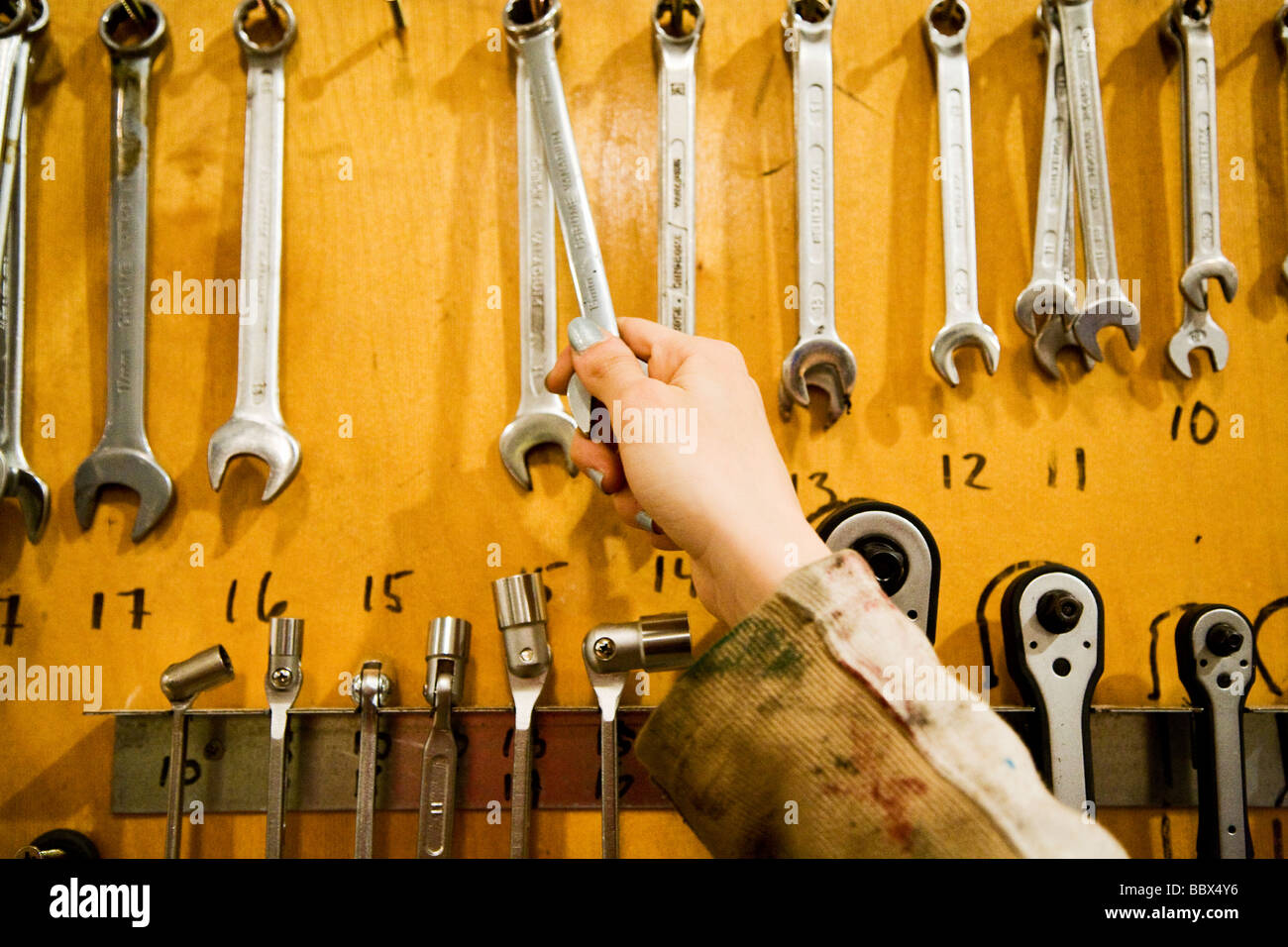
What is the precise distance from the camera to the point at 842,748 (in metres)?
0.62

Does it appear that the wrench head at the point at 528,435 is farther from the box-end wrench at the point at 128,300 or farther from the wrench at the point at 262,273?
the box-end wrench at the point at 128,300

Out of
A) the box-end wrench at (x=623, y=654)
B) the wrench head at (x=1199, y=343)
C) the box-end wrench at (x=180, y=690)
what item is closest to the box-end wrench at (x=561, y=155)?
the box-end wrench at (x=623, y=654)

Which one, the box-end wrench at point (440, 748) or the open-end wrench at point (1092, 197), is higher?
the open-end wrench at point (1092, 197)

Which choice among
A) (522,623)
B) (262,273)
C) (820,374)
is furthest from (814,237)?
(262,273)

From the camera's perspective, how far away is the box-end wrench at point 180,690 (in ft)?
3.18

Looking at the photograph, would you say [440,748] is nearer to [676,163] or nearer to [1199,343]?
[676,163]

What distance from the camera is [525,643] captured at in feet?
3.30

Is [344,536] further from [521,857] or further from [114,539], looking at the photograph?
[521,857]

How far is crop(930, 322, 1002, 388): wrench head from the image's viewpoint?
3.75ft

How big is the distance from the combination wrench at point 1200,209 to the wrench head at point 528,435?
0.87m

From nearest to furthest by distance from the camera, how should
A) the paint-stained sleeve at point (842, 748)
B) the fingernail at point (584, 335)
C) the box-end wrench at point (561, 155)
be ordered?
the paint-stained sleeve at point (842, 748), the fingernail at point (584, 335), the box-end wrench at point (561, 155)

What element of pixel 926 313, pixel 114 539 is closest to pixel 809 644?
pixel 926 313

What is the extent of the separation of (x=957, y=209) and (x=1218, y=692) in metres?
0.72

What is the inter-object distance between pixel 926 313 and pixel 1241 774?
71 cm
